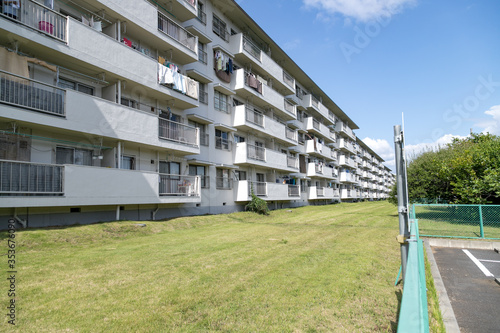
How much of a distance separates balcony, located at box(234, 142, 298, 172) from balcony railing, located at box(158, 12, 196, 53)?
752cm

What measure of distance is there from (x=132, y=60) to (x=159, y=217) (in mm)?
7939

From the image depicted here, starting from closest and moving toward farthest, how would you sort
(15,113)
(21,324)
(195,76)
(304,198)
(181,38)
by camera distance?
(21,324) < (15,113) < (181,38) < (195,76) < (304,198)

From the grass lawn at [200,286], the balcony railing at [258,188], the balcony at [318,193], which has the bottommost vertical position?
the grass lawn at [200,286]

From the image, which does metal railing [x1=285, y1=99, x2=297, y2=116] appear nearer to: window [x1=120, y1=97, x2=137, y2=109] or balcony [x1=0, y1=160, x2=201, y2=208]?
window [x1=120, y1=97, x2=137, y2=109]

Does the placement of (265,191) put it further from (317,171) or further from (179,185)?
(317,171)

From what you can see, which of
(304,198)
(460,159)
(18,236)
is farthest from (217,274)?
(304,198)

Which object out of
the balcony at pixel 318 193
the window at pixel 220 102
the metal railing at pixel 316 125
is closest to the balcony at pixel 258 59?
the window at pixel 220 102

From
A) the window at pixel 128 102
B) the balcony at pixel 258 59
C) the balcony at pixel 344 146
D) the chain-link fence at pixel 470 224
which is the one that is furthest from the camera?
the balcony at pixel 344 146

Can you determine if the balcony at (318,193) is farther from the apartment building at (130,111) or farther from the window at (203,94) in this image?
the window at (203,94)

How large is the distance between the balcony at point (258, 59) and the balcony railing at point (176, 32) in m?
5.33

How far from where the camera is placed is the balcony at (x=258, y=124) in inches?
863

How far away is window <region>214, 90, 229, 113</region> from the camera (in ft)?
69.3

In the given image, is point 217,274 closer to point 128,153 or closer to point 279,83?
point 128,153

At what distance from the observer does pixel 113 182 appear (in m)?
12.3
